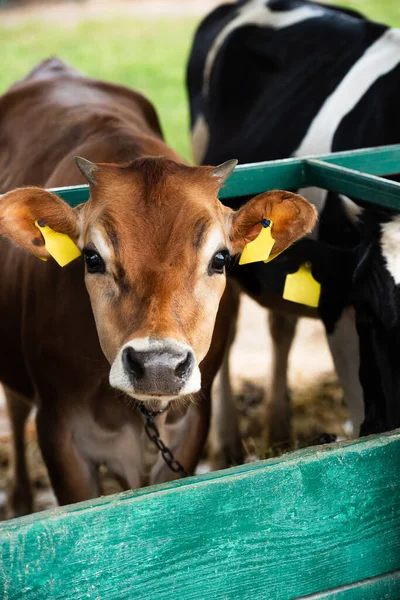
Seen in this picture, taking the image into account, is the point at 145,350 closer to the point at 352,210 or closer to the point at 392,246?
the point at 392,246

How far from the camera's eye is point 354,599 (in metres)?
1.98

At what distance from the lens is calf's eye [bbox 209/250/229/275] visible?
2.52 m

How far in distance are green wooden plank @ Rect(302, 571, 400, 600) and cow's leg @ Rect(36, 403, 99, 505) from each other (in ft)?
4.29

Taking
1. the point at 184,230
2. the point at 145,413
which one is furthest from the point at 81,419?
the point at 184,230

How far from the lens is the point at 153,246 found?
2.41 m

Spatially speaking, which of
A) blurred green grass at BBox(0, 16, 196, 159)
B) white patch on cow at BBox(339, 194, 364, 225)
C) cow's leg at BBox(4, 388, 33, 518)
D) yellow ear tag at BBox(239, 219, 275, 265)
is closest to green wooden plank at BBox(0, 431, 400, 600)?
yellow ear tag at BBox(239, 219, 275, 265)

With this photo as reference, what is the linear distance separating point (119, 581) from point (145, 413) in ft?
3.37

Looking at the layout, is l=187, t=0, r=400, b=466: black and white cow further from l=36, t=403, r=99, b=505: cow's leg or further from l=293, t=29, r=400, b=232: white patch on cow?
l=36, t=403, r=99, b=505: cow's leg

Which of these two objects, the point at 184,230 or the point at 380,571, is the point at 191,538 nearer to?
the point at 380,571

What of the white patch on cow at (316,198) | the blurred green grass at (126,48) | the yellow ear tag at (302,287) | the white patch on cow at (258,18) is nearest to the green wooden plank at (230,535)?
the yellow ear tag at (302,287)

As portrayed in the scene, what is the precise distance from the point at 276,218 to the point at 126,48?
13.9 meters

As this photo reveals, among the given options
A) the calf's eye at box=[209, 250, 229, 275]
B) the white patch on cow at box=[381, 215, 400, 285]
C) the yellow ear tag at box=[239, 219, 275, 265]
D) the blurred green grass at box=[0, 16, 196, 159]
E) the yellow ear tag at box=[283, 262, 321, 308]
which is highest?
the calf's eye at box=[209, 250, 229, 275]

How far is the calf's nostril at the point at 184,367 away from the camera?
2.17 meters

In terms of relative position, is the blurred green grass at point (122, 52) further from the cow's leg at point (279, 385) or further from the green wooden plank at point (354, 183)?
the green wooden plank at point (354, 183)
